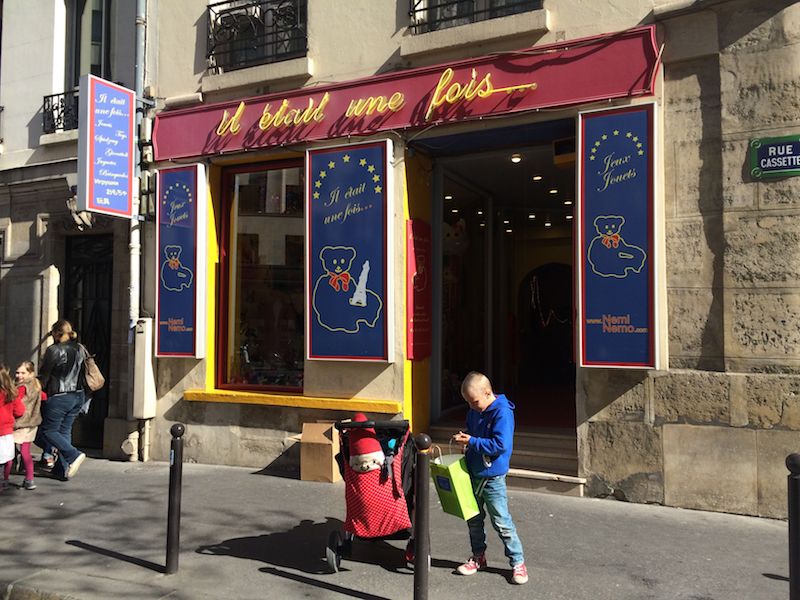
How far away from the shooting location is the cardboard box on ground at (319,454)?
23.4ft

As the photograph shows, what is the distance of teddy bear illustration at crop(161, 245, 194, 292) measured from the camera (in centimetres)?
847

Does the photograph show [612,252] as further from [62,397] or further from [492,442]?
[62,397]

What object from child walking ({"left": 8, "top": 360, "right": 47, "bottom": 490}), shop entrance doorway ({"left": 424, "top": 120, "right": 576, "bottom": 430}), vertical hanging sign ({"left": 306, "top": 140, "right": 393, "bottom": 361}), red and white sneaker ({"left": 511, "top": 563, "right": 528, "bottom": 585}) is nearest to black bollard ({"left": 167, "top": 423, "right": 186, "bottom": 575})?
red and white sneaker ({"left": 511, "top": 563, "right": 528, "bottom": 585})

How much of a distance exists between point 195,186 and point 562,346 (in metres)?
8.08

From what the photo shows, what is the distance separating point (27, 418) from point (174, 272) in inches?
93.8

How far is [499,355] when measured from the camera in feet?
34.4

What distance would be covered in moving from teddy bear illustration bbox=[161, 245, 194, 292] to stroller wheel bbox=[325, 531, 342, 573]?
481 centimetres

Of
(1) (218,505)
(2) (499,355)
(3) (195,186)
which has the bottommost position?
(1) (218,505)

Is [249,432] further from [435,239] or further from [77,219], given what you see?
[77,219]

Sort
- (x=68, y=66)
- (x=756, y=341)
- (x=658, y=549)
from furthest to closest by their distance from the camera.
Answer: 1. (x=68, y=66)
2. (x=756, y=341)
3. (x=658, y=549)

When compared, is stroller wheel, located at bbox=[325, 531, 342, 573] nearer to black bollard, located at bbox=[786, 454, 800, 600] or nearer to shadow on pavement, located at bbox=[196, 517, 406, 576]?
shadow on pavement, located at bbox=[196, 517, 406, 576]

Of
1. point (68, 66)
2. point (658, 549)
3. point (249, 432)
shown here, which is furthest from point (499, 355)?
point (68, 66)

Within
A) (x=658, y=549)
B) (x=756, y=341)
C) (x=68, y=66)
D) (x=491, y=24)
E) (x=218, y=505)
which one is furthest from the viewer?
(x=68, y=66)

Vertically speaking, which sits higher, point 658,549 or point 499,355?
point 499,355
